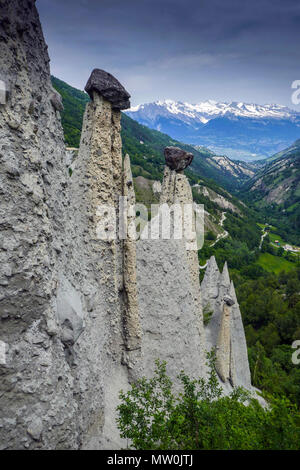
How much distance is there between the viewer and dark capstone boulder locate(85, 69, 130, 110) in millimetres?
8031

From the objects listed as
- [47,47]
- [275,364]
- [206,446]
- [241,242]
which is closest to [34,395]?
[206,446]

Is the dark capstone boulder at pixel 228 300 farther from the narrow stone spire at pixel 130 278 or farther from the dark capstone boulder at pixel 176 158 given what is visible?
the dark capstone boulder at pixel 176 158

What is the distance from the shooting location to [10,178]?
442 cm

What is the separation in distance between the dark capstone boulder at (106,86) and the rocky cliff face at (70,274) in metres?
0.04

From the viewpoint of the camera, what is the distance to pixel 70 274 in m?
6.70

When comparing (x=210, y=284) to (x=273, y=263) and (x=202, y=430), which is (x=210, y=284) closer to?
(x=202, y=430)

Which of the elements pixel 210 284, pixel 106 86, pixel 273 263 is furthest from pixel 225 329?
pixel 273 263

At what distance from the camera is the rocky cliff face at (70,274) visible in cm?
441

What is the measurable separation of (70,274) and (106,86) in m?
5.49

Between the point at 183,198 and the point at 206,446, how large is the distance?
28.8 feet

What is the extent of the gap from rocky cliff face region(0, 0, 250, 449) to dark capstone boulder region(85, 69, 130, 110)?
0.13 ft

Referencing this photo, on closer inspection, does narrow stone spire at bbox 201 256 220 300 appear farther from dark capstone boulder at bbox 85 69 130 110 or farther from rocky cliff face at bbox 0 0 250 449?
dark capstone boulder at bbox 85 69 130 110

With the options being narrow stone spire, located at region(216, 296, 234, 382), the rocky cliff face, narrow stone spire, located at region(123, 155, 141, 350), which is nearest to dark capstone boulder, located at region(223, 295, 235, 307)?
narrow stone spire, located at region(216, 296, 234, 382)
